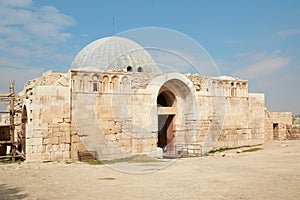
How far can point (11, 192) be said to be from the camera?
7.12 m

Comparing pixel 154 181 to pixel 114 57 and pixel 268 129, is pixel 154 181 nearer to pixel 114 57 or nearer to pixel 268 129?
pixel 114 57

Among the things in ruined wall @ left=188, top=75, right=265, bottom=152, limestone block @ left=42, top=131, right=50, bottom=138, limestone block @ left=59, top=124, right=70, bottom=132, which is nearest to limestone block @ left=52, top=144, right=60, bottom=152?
limestone block @ left=42, top=131, right=50, bottom=138

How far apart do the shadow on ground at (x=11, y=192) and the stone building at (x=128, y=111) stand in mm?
4401

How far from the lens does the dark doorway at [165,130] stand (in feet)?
55.1

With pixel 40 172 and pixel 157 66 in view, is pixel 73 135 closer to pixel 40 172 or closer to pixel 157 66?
pixel 40 172

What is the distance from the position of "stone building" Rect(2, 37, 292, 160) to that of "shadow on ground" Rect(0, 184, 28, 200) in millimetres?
4401

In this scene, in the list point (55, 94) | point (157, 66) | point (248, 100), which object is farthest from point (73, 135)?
point (248, 100)

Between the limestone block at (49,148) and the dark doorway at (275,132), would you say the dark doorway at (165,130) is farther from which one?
the dark doorway at (275,132)

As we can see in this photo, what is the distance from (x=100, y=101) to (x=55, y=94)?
2022 mm

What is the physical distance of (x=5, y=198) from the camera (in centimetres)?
650

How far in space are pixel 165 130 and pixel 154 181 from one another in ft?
29.4

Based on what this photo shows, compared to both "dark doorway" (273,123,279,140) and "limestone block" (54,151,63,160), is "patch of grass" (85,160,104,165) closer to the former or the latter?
"limestone block" (54,151,63,160)

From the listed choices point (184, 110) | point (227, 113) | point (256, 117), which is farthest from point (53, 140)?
point (256, 117)

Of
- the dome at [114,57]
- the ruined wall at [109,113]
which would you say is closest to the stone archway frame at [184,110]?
the ruined wall at [109,113]
